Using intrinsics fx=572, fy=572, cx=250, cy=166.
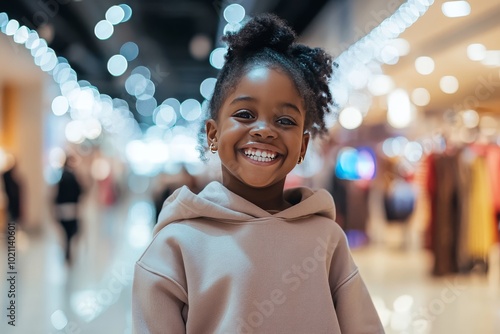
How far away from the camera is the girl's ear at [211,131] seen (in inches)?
57.2

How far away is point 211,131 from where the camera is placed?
146 centimetres

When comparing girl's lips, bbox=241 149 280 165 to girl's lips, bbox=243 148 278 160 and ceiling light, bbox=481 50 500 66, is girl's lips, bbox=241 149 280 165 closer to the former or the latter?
girl's lips, bbox=243 148 278 160

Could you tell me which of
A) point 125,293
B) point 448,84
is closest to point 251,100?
point 125,293

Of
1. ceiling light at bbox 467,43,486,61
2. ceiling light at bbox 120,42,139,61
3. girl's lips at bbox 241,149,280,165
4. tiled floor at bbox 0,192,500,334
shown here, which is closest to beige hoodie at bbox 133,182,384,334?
girl's lips at bbox 241,149,280,165

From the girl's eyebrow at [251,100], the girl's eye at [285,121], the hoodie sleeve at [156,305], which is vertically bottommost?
the hoodie sleeve at [156,305]

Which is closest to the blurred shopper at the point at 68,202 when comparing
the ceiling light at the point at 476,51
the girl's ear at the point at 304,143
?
the ceiling light at the point at 476,51

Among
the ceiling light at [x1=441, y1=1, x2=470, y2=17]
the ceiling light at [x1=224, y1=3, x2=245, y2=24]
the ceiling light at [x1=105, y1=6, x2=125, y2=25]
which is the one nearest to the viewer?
the ceiling light at [x1=441, y1=1, x2=470, y2=17]

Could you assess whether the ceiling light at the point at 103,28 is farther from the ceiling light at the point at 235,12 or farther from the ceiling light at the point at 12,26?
the ceiling light at the point at 235,12

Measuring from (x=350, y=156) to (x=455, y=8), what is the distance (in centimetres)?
332

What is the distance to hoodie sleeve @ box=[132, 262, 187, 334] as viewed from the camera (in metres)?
1.27

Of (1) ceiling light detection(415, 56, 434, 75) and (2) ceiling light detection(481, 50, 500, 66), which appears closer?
(2) ceiling light detection(481, 50, 500, 66)

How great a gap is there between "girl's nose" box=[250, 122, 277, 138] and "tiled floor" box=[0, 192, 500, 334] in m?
2.04

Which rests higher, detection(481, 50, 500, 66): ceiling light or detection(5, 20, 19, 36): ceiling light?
detection(5, 20, 19, 36): ceiling light

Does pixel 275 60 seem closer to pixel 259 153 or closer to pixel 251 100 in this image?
pixel 251 100
